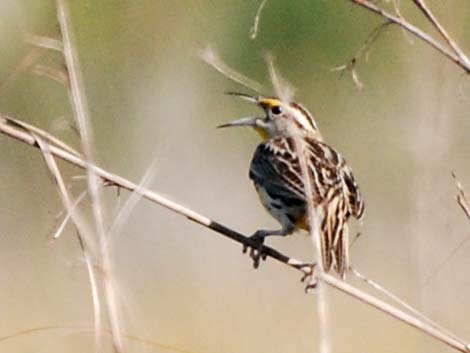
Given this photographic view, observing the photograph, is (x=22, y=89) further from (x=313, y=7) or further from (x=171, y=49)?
(x=313, y=7)

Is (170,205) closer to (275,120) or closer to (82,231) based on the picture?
(82,231)

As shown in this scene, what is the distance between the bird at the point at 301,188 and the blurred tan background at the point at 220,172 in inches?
6.7

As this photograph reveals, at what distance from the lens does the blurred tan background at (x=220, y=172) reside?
441cm

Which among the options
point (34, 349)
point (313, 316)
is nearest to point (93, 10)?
point (313, 316)

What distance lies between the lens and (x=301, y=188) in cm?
405

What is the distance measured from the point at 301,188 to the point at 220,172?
15.3ft

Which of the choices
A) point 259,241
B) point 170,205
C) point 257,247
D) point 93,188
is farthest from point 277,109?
point 93,188

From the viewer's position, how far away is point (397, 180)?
8.89 meters

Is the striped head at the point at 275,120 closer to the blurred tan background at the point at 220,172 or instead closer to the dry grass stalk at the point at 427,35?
the blurred tan background at the point at 220,172

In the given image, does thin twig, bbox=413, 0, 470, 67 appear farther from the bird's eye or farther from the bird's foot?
the bird's eye

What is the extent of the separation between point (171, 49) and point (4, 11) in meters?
1.12

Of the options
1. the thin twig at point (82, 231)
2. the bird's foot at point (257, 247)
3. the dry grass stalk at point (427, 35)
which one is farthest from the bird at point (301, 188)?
the thin twig at point (82, 231)

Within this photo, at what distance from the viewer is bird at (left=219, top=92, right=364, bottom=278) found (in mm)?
3885

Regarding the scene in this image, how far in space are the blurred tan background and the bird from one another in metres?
0.17
